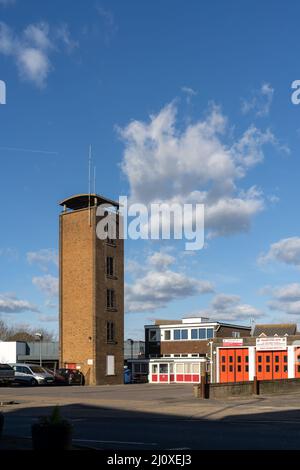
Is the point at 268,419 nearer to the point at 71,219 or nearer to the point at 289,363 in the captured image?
the point at 289,363

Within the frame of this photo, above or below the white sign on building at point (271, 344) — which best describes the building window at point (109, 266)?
above

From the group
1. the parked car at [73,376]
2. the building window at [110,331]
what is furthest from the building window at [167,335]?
the parked car at [73,376]

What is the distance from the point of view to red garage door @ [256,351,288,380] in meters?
50.6

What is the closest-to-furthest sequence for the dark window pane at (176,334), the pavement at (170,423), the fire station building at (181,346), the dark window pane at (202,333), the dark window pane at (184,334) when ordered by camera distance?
the pavement at (170,423)
the fire station building at (181,346)
the dark window pane at (202,333)
the dark window pane at (184,334)
the dark window pane at (176,334)

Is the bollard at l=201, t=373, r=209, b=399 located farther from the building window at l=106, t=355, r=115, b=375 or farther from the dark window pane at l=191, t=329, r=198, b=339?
the dark window pane at l=191, t=329, r=198, b=339

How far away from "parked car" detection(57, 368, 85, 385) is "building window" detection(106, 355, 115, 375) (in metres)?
3.22

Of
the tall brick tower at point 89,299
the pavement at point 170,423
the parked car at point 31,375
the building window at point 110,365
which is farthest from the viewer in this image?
the building window at point 110,365

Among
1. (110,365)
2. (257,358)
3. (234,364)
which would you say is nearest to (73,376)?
(110,365)

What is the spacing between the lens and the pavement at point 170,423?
14.4 meters

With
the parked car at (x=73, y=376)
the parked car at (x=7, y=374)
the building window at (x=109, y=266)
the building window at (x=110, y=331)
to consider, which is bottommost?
the parked car at (x=73, y=376)

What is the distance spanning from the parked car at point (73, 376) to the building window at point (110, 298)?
7351 millimetres

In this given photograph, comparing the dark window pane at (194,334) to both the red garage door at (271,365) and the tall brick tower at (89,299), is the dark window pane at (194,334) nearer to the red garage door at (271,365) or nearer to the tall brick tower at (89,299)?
the tall brick tower at (89,299)
